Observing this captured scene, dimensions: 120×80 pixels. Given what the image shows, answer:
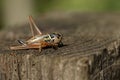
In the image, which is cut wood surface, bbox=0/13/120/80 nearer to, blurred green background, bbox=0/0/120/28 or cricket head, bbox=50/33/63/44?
cricket head, bbox=50/33/63/44

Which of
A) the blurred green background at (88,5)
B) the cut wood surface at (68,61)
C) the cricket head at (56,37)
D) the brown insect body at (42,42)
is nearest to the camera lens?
the cut wood surface at (68,61)

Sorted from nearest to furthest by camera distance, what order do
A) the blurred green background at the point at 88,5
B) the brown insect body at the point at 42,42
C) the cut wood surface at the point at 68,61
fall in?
the cut wood surface at the point at 68,61, the brown insect body at the point at 42,42, the blurred green background at the point at 88,5

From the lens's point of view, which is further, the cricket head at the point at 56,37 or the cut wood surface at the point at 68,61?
the cricket head at the point at 56,37

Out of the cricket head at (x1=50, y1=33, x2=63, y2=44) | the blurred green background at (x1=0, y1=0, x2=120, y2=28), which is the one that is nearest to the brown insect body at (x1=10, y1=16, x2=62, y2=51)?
the cricket head at (x1=50, y1=33, x2=63, y2=44)

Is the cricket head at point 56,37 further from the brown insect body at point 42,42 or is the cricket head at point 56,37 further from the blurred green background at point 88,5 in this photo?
the blurred green background at point 88,5

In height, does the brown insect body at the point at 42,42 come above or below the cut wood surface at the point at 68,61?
above

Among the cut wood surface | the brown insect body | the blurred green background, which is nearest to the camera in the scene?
the cut wood surface

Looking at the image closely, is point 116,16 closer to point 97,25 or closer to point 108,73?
point 97,25

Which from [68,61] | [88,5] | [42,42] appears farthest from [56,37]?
[88,5]

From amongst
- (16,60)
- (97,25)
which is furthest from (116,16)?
(16,60)

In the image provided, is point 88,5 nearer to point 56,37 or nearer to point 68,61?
point 56,37

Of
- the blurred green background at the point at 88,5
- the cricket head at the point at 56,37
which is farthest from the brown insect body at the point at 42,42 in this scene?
the blurred green background at the point at 88,5

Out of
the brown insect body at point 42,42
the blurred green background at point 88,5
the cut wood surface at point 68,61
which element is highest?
the brown insect body at point 42,42
